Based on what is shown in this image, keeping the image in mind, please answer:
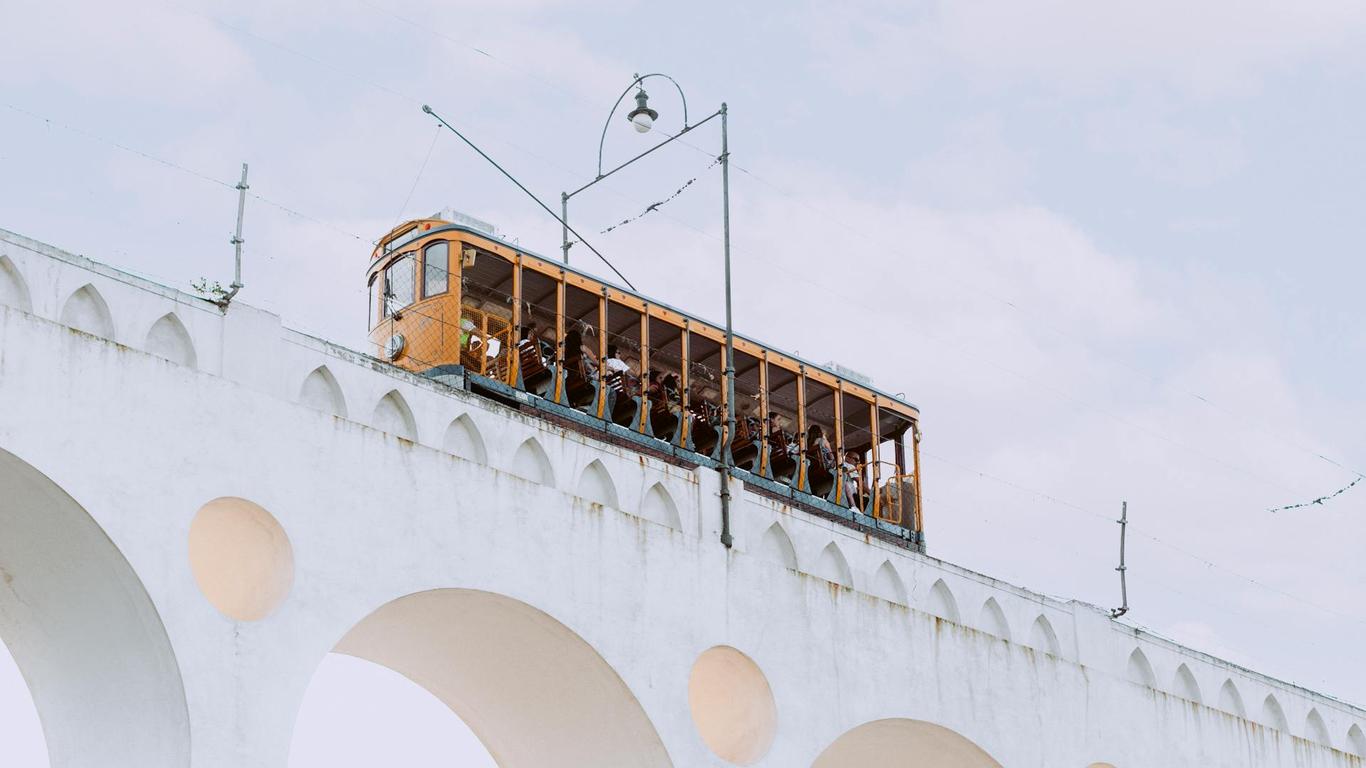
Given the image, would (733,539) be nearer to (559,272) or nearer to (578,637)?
(578,637)

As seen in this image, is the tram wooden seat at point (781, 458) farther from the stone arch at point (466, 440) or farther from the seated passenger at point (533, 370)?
the stone arch at point (466, 440)

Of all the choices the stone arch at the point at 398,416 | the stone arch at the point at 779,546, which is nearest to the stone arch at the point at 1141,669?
the stone arch at the point at 779,546

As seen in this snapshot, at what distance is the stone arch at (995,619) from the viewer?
2031 centimetres

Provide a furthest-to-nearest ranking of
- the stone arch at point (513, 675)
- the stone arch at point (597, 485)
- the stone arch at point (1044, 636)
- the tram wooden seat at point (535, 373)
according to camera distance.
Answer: the tram wooden seat at point (535, 373)
the stone arch at point (1044, 636)
the stone arch at point (597, 485)
the stone arch at point (513, 675)

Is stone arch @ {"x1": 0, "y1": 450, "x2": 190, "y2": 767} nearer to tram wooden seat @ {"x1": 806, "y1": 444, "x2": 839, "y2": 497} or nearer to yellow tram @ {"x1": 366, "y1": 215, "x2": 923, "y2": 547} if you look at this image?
yellow tram @ {"x1": 366, "y1": 215, "x2": 923, "y2": 547}

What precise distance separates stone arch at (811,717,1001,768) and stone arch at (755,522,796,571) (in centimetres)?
174

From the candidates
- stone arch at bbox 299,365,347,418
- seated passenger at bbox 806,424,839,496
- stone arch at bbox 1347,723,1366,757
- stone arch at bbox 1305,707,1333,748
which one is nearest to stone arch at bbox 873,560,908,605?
stone arch at bbox 299,365,347,418

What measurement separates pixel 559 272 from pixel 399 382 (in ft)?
29.8

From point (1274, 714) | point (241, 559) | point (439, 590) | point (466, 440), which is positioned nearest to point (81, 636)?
point (241, 559)

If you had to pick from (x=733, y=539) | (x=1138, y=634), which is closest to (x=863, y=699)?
(x=733, y=539)

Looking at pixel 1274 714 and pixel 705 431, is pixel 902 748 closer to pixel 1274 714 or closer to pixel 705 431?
pixel 1274 714

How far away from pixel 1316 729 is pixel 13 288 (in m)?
16.2

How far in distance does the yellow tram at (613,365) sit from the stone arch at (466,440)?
6.34 metres

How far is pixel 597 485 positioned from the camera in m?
17.4
